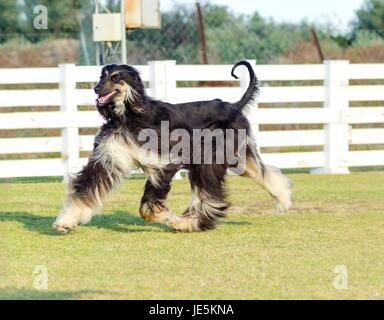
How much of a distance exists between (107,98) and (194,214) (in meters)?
1.21

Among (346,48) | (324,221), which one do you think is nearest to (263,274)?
(324,221)

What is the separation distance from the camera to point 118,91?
25.9 feet

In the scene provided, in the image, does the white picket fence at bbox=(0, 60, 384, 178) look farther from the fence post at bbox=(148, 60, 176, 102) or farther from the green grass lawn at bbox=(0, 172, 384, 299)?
the green grass lawn at bbox=(0, 172, 384, 299)

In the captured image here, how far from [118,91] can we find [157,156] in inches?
24.2

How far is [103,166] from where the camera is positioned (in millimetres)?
7844

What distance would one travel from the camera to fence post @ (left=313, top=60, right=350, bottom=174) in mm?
13258

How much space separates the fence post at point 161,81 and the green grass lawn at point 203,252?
93.2 inches

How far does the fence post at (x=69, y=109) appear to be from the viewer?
40.8ft

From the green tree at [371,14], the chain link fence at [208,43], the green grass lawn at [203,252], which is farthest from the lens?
the green tree at [371,14]

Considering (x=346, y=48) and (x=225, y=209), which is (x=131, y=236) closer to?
(x=225, y=209)
